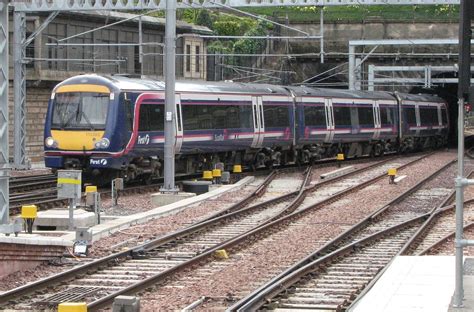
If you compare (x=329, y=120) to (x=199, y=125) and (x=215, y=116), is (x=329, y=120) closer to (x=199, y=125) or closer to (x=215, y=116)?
(x=215, y=116)

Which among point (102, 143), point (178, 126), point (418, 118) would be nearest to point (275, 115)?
point (178, 126)

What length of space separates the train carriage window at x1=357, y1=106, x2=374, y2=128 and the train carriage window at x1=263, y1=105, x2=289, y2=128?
24.9 ft

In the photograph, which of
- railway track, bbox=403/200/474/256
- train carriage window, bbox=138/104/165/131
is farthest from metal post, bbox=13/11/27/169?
railway track, bbox=403/200/474/256

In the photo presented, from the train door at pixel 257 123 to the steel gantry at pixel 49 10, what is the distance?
10.5ft

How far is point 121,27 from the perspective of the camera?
48.1 m

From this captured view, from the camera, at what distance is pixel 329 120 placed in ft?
128

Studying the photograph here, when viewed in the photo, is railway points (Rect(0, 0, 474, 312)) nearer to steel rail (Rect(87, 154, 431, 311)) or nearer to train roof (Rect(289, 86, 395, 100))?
steel rail (Rect(87, 154, 431, 311))

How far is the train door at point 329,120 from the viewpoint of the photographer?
128ft

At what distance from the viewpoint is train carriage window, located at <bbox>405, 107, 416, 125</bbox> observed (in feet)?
158

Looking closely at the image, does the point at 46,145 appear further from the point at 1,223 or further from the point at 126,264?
the point at 126,264

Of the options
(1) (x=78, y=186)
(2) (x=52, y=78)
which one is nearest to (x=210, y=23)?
(2) (x=52, y=78)

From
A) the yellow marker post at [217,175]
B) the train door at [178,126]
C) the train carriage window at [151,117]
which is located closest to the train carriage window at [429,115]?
the yellow marker post at [217,175]

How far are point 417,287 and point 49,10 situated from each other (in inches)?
810

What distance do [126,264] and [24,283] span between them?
1744mm
